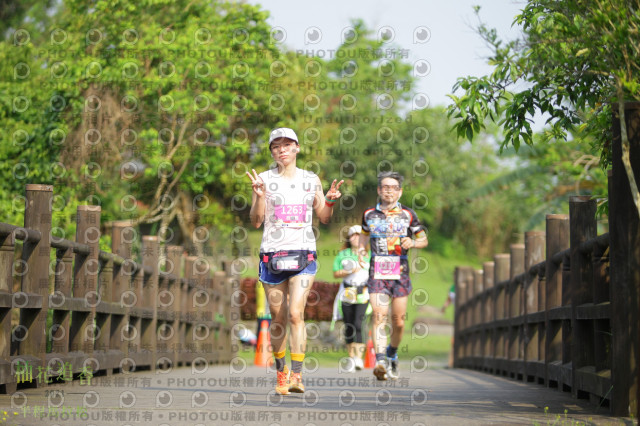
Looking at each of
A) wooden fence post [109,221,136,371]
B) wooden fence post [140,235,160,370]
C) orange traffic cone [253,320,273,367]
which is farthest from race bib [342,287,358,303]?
orange traffic cone [253,320,273,367]

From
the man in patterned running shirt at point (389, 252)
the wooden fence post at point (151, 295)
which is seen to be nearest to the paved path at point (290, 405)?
the man in patterned running shirt at point (389, 252)

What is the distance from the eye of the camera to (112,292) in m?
10.5

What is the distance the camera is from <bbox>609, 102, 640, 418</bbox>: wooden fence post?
5.77 m

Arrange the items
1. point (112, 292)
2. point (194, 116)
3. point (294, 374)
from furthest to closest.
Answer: point (194, 116) → point (112, 292) → point (294, 374)

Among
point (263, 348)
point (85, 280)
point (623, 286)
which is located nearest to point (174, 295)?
point (85, 280)

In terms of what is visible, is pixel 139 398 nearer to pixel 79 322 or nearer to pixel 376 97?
pixel 79 322

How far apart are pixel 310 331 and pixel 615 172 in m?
26.3

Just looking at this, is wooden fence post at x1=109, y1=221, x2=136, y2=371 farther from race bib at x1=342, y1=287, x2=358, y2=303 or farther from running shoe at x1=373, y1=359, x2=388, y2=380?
race bib at x1=342, y1=287, x2=358, y2=303

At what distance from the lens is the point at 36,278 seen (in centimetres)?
787

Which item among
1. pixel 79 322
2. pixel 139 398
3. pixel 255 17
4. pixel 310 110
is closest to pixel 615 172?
pixel 139 398

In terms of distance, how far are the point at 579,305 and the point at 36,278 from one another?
4.24 m

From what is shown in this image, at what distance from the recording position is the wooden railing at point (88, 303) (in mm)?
7675

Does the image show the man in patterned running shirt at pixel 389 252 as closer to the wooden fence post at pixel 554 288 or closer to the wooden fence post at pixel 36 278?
the wooden fence post at pixel 554 288

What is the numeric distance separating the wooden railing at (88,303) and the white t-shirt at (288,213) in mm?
1752
